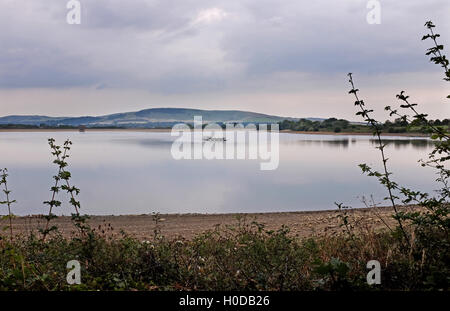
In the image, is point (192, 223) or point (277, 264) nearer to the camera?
point (277, 264)

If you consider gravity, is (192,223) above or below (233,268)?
below

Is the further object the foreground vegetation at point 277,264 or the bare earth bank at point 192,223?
the bare earth bank at point 192,223

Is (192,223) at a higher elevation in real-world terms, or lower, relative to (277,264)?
lower

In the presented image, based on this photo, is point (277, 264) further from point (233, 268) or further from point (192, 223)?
point (192, 223)

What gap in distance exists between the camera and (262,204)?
2059 cm

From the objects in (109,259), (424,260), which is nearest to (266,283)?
(424,260)

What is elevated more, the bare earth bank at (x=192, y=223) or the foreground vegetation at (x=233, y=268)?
Answer: the foreground vegetation at (x=233, y=268)

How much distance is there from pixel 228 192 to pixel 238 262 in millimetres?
19582

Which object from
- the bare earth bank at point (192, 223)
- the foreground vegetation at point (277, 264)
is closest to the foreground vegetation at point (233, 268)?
the foreground vegetation at point (277, 264)

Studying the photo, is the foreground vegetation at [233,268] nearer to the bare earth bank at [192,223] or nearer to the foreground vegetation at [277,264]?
the foreground vegetation at [277,264]

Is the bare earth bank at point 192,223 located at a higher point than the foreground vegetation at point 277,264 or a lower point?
lower

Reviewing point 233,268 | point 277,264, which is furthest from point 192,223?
point 277,264

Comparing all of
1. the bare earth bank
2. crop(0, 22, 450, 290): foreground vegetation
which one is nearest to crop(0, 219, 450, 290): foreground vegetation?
crop(0, 22, 450, 290): foreground vegetation

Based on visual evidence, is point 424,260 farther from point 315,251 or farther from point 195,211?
point 195,211
